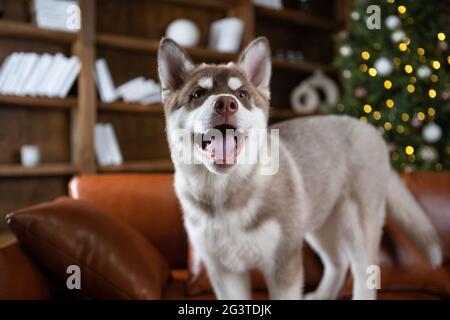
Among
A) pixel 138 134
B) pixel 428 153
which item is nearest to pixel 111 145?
pixel 138 134

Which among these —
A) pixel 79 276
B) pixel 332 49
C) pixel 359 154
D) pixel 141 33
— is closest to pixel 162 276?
pixel 79 276

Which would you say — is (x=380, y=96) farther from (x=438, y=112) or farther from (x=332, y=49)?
(x=332, y=49)

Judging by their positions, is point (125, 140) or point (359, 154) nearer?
point (359, 154)

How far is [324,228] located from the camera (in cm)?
195

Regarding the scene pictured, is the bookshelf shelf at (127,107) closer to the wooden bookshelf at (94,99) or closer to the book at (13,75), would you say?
the wooden bookshelf at (94,99)

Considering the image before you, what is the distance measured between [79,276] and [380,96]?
3051 mm

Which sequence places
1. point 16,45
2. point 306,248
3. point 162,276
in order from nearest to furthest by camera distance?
1. point 162,276
2. point 306,248
3. point 16,45

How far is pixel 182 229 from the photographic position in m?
2.08

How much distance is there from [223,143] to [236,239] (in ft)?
1.10

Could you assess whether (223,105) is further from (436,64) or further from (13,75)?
(436,64)

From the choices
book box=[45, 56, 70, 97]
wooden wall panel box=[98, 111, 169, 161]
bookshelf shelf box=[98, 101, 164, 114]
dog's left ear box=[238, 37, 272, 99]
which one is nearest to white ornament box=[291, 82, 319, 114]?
wooden wall panel box=[98, 111, 169, 161]

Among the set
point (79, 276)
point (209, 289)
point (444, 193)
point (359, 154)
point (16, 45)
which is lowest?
point (209, 289)

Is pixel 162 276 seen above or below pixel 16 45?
below

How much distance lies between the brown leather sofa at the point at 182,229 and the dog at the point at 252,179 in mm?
153
